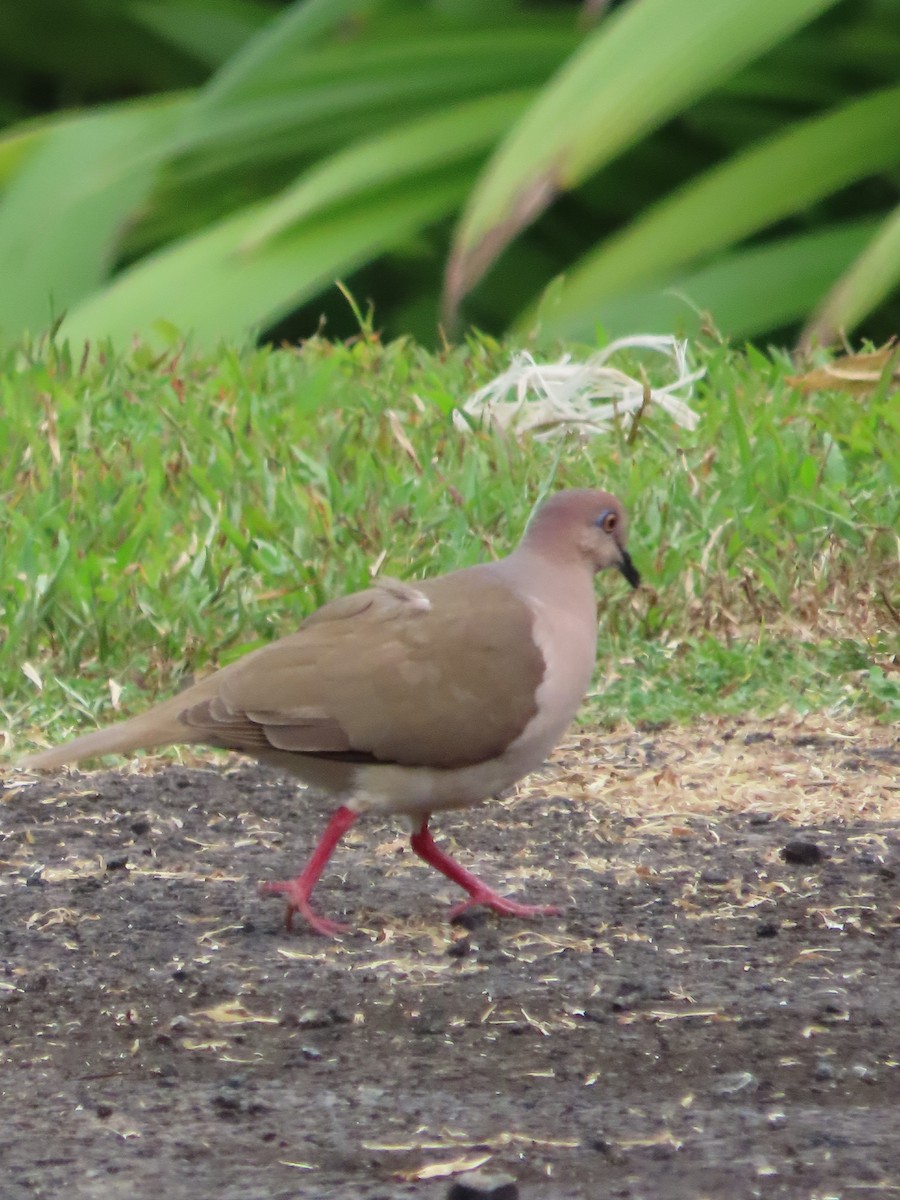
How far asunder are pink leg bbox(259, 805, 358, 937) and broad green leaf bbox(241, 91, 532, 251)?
376 cm

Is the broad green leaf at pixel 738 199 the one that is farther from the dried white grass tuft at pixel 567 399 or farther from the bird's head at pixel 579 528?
the bird's head at pixel 579 528

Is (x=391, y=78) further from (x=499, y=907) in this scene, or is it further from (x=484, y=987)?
(x=484, y=987)

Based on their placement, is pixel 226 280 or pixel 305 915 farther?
pixel 226 280

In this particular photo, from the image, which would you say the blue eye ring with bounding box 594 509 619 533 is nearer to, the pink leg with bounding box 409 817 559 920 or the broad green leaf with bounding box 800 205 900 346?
the pink leg with bounding box 409 817 559 920

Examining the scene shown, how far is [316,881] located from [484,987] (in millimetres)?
421

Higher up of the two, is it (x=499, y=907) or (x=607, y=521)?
(x=607, y=521)

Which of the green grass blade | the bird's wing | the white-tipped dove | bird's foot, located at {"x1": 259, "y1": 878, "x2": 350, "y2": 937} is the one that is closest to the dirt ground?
bird's foot, located at {"x1": 259, "y1": 878, "x2": 350, "y2": 937}

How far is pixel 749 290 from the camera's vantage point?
7.32m

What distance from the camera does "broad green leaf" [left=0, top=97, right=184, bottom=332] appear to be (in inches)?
296

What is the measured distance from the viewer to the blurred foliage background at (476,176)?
6453mm

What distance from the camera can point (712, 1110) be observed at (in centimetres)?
277

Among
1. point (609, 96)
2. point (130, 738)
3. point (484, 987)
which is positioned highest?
point (609, 96)

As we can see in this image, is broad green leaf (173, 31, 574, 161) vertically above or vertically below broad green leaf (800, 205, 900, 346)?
above

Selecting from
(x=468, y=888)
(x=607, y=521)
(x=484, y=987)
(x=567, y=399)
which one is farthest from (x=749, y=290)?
(x=484, y=987)
